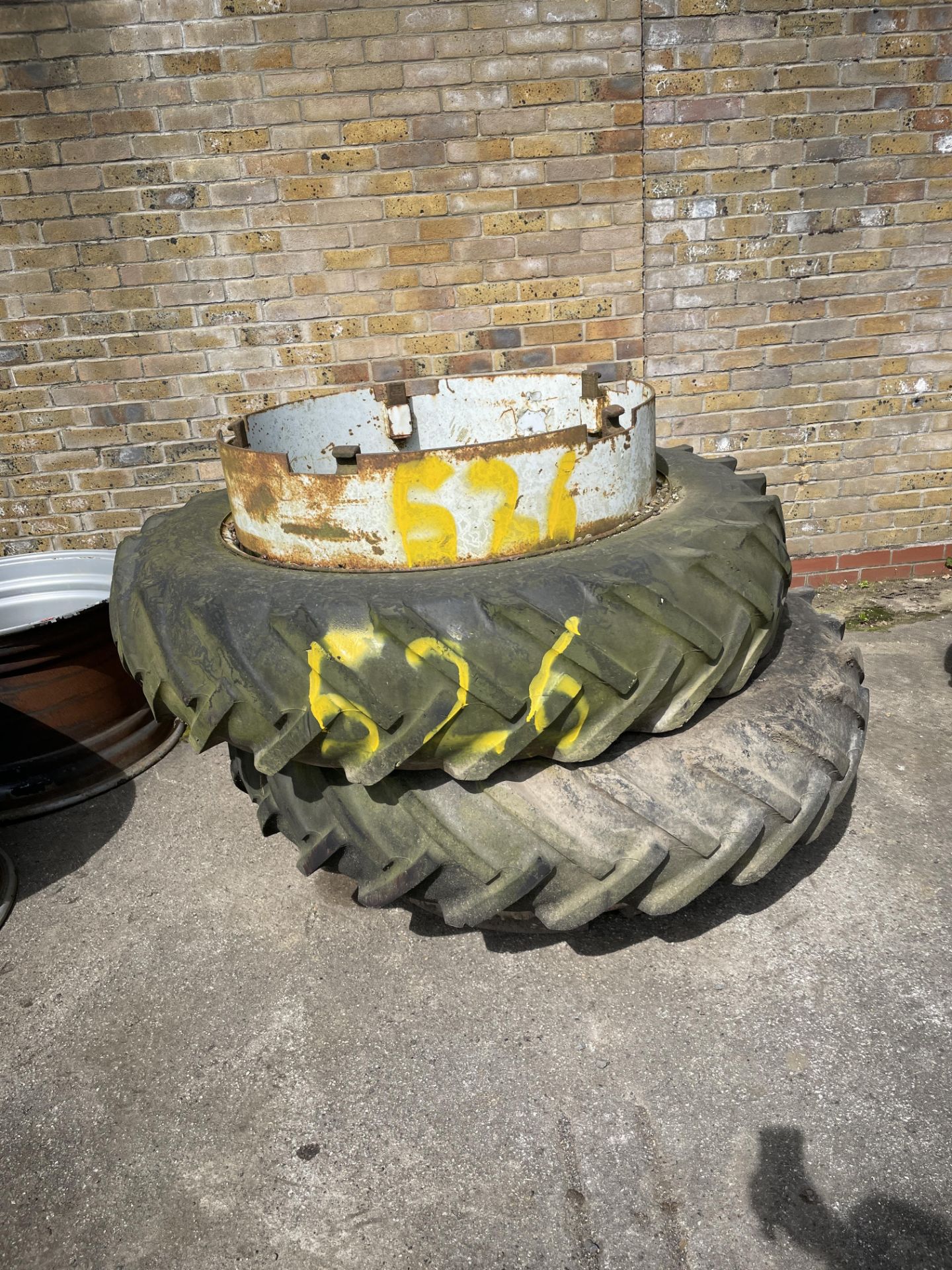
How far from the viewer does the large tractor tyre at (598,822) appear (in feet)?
4.93

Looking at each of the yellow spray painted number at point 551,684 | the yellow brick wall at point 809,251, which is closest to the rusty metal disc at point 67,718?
the yellow spray painted number at point 551,684

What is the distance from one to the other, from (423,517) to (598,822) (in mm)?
664

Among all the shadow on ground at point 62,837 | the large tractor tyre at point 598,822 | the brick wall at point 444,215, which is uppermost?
the brick wall at point 444,215

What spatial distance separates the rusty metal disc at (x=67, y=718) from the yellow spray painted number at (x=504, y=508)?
5.36ft

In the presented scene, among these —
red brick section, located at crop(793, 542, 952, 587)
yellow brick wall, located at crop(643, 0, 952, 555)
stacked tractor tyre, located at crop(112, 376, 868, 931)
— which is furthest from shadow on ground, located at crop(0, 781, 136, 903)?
red brick section, located at crop(793, 542, 952, 587)

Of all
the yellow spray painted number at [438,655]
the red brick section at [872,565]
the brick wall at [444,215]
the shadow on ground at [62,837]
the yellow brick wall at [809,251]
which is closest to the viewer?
the yellow spray painted number at [438,655]

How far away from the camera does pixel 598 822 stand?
1518 millimetres

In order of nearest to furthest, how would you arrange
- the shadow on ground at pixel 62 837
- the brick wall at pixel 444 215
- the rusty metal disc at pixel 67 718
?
the shadow on ground at pixel 62 837 → the rusty metal disc at pixel 67 718 → the brick wall at pixel 444 215

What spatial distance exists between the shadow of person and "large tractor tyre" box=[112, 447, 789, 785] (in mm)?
750

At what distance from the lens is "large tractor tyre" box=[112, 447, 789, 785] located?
1.41 metres

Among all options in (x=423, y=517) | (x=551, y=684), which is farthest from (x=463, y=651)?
(x=423, y=517)

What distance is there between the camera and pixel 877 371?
11.2 feet

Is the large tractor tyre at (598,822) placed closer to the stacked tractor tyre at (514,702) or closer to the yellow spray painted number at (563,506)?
the stacked tractor tyre at (514,702)

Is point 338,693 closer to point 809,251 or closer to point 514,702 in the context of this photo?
point 514,702
